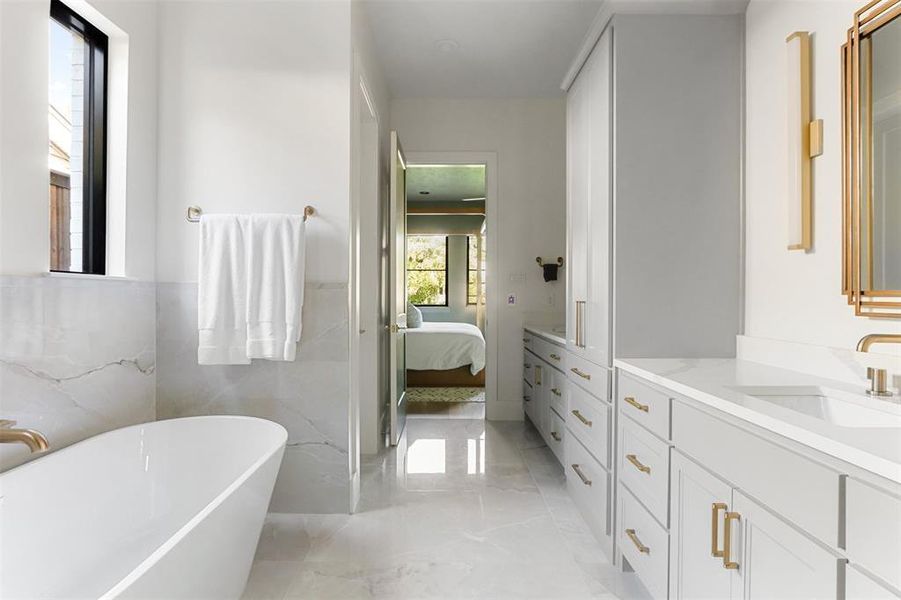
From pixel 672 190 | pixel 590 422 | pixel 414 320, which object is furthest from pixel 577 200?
pixel 414 320

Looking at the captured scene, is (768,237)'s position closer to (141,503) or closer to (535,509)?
(535,509)

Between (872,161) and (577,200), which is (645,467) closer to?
(872,161)

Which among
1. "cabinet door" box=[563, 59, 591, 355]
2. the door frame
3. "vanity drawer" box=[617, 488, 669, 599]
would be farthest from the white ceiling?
"vanity drawer" box=[617, 488, 669, 599]

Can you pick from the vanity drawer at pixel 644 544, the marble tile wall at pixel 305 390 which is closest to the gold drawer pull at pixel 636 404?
the vanity drawer at pixel 644 544

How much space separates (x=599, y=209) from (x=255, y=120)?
1.71m

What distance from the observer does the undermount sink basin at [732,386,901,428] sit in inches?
50.1

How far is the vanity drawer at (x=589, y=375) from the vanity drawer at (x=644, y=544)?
0.42 m

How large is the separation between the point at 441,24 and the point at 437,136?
1274mm

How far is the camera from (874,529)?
82 centimetres

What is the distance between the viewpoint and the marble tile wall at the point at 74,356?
174 centimetres

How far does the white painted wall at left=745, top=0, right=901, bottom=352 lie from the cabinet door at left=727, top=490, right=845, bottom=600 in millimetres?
684

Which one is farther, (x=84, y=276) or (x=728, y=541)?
(x=84, y=276)

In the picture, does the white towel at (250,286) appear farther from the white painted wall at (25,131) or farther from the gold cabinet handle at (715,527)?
the gold cabinet handle at (715,527)

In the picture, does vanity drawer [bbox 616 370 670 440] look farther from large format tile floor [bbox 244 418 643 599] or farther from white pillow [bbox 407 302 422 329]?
white pillow [bbox 407 302 422 329]
